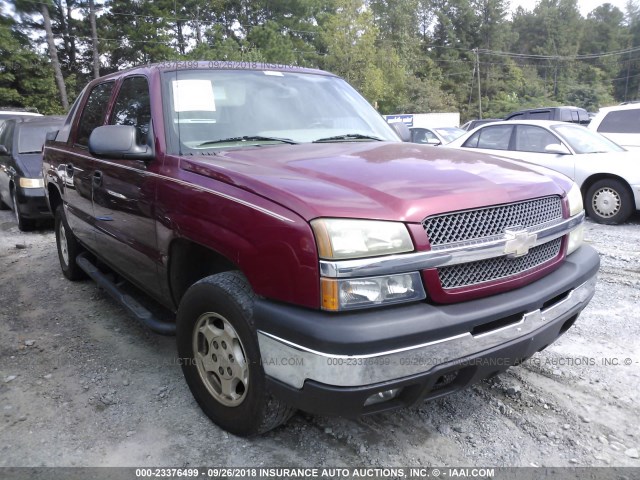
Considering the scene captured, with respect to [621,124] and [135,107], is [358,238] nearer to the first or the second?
[135,107]

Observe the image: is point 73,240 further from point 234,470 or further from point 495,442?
point 495,442

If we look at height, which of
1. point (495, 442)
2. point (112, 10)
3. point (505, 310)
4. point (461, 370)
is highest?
point (112, 10)

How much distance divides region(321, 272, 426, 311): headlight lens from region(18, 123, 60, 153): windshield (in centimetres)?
747

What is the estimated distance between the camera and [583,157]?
761cm

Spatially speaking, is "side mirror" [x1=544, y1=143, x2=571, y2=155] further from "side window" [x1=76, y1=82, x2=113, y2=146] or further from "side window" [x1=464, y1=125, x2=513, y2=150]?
"side window" [x1=76, y1=82, x2=113, y2=146]

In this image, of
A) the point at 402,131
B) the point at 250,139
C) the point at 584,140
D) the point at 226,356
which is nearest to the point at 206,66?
the point at 250,139

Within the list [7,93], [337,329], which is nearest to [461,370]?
[337,329]

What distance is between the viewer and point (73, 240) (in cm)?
470

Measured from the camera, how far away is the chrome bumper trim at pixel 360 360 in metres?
1.83

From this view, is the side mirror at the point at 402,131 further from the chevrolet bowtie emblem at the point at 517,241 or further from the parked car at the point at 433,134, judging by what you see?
the parked car at the point at 433,134

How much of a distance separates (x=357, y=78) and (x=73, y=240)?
114ft

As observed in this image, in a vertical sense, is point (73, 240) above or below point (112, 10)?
below

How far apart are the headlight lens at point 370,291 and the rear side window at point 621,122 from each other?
30.7 ft

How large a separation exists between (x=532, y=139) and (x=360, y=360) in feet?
24.5
